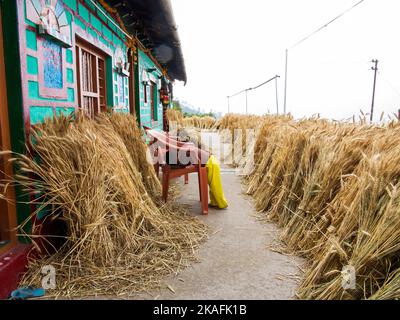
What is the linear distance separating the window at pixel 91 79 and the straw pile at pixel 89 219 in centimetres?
115

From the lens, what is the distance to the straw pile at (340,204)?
1.61 m

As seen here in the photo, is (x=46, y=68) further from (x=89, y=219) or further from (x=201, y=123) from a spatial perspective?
(x=201, y=123)

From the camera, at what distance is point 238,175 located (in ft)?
18.5

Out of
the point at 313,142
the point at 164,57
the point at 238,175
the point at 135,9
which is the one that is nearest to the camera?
the point at 313,142

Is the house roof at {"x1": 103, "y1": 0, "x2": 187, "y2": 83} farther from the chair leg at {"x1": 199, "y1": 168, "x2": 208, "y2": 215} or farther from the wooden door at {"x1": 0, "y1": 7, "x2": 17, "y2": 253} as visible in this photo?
the wooden door at {"x1": 0, "y1": 7, "x2": 17, "y2": 253}

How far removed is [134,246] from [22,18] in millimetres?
1743

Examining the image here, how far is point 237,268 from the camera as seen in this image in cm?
219

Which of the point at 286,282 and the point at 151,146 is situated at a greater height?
the point at 151,146

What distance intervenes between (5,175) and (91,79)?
7.57 ft

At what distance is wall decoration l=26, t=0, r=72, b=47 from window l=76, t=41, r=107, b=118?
58 centimetres

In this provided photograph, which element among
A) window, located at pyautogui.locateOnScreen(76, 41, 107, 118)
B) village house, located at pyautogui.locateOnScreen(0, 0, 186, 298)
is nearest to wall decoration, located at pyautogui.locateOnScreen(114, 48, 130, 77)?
village house, located at pyautogui.locateOnScreen(0, 0, 186, 298)

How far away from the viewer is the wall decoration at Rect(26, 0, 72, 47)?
219 cm
